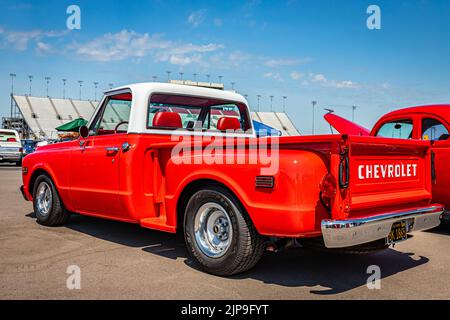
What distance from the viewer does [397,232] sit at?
4141 millimetres

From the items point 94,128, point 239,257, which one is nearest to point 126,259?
point 239,257

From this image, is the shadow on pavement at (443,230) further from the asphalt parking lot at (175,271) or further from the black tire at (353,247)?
the black tire at (353,247)

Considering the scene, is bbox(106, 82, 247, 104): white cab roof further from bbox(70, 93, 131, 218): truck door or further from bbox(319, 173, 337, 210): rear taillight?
bbox(319, 173, 337, 210): rear taillight

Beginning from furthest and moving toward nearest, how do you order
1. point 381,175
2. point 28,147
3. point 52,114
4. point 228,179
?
point 52,114
point 28,147
point 381,175
point 228,179

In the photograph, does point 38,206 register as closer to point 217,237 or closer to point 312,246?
point 217,237

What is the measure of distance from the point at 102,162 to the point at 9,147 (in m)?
19.7

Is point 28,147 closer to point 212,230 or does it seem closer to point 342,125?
point 342,125

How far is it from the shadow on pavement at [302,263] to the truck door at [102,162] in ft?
1.82

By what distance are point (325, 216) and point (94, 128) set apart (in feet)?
11.1

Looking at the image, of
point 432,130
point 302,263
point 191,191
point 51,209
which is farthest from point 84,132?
point 432,130

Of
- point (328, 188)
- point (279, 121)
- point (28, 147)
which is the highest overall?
point (279, 121)

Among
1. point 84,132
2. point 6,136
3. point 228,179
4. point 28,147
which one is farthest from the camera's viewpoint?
point 28,147
